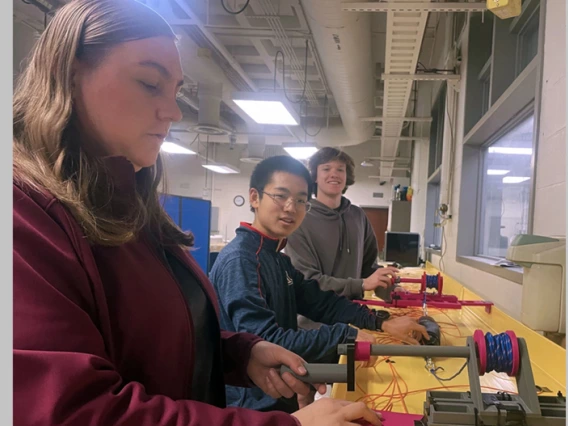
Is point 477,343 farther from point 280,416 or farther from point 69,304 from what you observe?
point 69,304

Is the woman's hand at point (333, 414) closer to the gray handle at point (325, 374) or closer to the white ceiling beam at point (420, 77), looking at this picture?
the gray handle at point (325, 374)

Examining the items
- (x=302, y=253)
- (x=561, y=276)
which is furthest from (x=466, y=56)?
(x=561, y=276)

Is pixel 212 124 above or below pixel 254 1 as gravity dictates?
below

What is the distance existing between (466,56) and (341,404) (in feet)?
10.6

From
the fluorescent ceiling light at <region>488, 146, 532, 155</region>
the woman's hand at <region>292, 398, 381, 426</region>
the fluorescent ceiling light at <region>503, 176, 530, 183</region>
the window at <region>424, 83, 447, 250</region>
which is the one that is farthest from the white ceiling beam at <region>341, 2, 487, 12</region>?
the window at <region>424, 83, 447, 250</region>

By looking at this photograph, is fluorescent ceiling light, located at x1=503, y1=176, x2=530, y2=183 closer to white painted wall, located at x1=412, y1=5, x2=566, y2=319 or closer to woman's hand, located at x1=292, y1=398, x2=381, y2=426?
white painted wall, located at x1=412, y1=5, x2=566, y2=319

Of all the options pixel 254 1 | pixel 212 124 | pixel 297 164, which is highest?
pixel 254 1

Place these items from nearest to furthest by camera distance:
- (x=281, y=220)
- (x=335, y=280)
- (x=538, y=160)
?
(x=281, y=220) → (x=538, y=160) → (x=335, y=280)

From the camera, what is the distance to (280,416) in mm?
541

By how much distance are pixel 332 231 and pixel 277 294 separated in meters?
0.96

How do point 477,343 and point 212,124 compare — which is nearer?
point 477,343

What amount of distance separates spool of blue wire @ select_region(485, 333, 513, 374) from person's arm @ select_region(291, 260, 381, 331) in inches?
28.9

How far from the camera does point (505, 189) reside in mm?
2773

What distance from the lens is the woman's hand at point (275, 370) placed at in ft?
2.46
